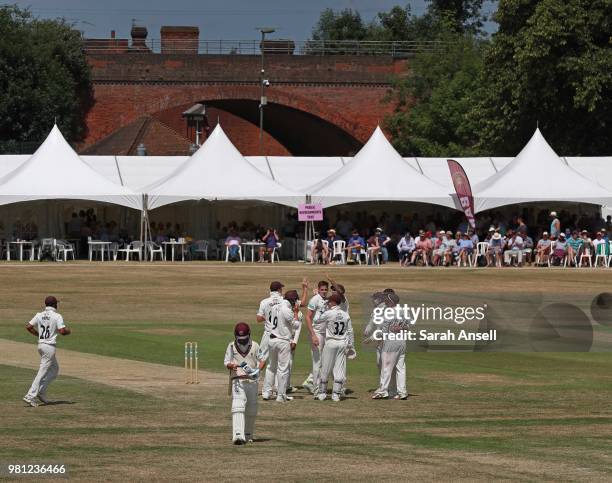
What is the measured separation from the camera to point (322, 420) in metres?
19.5

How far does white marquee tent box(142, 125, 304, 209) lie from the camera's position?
47.5m

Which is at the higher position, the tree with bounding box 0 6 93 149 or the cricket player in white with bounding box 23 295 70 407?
the tree with bounding box 0 6 93 149

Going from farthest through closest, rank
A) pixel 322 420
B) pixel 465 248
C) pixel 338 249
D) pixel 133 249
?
pixel 133 249, pixel 338 249, pixel 465 248, pixel 322 420

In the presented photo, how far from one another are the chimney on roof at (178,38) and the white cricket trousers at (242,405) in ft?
207

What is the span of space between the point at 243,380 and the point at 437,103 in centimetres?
5852

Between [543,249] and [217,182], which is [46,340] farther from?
[543,249]

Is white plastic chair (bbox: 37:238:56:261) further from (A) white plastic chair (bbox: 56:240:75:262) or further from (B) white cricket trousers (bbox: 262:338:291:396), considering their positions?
(B) white cricket trousers (bbox: 262:338:291:396)

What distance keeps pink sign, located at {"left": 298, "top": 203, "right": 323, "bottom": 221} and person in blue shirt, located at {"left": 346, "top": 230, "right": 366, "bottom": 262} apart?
4.91ft

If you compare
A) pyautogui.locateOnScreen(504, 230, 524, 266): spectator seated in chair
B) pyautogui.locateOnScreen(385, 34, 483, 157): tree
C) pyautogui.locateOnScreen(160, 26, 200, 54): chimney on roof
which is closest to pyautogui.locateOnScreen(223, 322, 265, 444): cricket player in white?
pyautogui.locateOnScreen(504, 230, 524, 266): spectator seated in chair

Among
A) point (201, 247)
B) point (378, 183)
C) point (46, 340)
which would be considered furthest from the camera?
point (201, 247)

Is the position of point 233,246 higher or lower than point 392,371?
higher

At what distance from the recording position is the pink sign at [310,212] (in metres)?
47.5

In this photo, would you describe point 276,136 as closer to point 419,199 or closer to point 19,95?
point 19,95

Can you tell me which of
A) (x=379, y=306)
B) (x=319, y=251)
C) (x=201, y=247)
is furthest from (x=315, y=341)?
(x=201, y=247)
